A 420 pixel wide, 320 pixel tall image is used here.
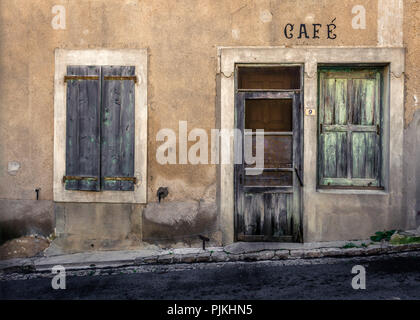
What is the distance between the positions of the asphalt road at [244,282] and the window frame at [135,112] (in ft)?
3.91

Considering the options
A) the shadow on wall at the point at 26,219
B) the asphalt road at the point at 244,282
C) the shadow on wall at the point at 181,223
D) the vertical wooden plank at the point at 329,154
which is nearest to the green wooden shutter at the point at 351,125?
the vertical wooden plank at the point at 329,154

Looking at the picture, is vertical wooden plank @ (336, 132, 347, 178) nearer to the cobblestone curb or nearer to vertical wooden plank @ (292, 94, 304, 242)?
vertical wooden plank @ (292, 94, 304, 242)

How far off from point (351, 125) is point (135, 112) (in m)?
3.30

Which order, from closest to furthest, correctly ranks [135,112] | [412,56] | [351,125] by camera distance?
1. [412,56]
2. [135,112]
3. [351,125]

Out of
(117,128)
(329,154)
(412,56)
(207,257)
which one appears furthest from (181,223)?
(412,56)

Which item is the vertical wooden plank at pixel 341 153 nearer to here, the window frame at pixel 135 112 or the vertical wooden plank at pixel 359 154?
the vertical wooden plank at pixel 359 154

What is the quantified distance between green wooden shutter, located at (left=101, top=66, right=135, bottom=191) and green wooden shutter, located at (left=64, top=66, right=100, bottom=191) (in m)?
0.12

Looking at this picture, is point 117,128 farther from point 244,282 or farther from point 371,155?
point 371,155

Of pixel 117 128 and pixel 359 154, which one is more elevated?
pixel 117 128

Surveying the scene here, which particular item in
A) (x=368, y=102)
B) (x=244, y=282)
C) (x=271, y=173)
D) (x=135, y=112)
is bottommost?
(x=244, y=282)

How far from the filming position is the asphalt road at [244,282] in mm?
3779

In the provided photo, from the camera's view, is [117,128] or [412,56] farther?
[117,128]

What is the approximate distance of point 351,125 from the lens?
18.4 feet

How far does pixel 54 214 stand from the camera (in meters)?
5.55
